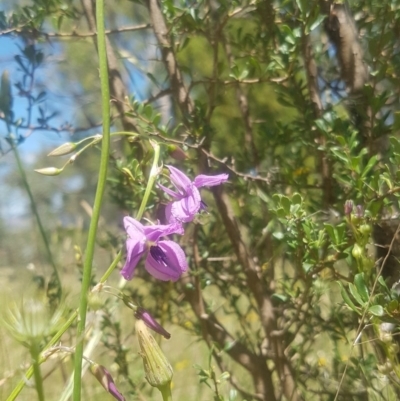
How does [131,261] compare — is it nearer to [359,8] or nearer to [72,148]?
[72,148]

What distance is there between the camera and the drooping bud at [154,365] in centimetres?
59

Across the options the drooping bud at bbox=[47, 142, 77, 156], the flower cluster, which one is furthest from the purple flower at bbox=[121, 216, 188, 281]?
the drooping bud at bbox=[47, 142, 77, 156]

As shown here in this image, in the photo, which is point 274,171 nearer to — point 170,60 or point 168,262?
point 170,60

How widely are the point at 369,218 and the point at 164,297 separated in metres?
0.61

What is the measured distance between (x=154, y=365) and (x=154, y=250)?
0.44 feet

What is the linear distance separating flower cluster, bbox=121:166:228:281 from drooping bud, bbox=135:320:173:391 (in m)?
0.08

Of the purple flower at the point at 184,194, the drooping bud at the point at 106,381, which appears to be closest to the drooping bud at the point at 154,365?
the drooping bud at the point at 106,381

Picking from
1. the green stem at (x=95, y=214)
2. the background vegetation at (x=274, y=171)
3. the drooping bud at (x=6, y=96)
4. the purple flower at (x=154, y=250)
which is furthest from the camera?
the drooping bud at (x=6, y=96)

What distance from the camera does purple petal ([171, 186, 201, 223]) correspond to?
26.4 inches

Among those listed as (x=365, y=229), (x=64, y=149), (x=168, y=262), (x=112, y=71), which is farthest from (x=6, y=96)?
(x=365, y=229)

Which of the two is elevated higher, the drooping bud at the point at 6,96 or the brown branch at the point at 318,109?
the drooping bud at the point at 6,96

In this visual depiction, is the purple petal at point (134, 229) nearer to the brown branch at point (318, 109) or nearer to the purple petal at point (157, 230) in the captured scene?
the purple petal at point (157, 230)

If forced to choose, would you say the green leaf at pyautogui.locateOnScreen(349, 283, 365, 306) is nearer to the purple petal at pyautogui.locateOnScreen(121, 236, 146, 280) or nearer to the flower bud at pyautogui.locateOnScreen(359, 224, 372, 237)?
the flower bud at pyautogui.locateOnScreen(359, 224, 372, 237)

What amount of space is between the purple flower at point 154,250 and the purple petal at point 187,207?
0.01 m
